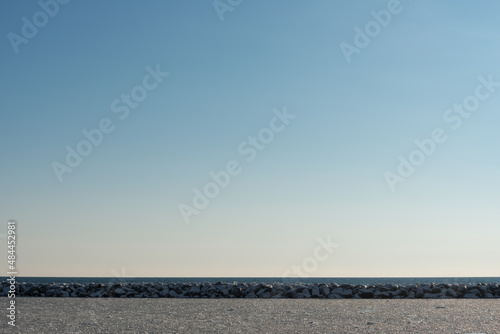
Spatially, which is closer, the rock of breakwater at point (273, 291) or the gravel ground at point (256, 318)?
the gravel ground at point (256, 318)

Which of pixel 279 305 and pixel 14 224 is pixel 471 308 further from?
pixel 14 224

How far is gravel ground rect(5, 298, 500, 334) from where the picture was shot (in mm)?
9102

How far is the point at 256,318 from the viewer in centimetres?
1084

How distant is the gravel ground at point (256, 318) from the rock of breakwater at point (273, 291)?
312 cm

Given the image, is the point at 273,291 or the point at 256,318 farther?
the point at 273,291

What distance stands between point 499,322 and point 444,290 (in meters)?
7.96

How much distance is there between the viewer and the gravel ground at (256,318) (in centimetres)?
910

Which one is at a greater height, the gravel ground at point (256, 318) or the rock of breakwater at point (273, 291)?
the rock of breakwater at point (273, 291)

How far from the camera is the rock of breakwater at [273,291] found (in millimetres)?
17344

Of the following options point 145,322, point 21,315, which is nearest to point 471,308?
point 145,322

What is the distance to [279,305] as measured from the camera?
14109mm

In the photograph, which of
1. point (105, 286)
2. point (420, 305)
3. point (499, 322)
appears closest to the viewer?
point (499, 322)

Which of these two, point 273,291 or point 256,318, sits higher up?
point 273,291

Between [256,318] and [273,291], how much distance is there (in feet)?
23.2
